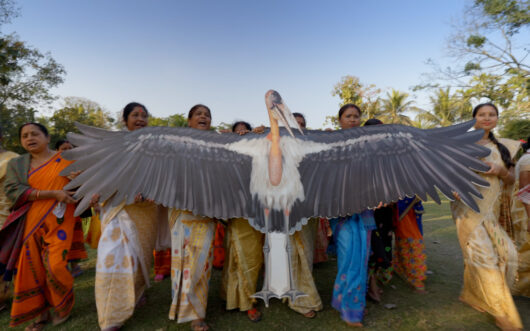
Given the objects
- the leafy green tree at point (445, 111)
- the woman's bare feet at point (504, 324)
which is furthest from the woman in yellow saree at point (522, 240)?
the leafy green tree at point (445, 111)

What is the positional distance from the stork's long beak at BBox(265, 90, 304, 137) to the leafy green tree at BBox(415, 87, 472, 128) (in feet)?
59.9

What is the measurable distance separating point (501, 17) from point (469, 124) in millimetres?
18337

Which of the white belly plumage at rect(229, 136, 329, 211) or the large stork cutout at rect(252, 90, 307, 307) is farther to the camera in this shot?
the white belly plumage at rect(229, 136, 329, 211)

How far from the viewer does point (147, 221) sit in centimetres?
257

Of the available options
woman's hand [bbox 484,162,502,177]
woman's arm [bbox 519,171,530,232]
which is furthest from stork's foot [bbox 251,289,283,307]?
woman's arm [bbox 519,171,530,232]

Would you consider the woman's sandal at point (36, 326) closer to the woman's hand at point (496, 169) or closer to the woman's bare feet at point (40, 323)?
the woman's bare feet at point (40, 323)

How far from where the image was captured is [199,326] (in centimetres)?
228

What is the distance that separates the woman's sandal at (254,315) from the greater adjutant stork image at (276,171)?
0.56m

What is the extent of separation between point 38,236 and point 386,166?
3.55m

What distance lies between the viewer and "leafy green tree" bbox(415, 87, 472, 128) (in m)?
16.2

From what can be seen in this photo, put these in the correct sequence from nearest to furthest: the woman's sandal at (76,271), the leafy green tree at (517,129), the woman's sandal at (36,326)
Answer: the woman's sandal at (36,326), the woman's sandal at (76,271), the leafy green tree at (517,129)

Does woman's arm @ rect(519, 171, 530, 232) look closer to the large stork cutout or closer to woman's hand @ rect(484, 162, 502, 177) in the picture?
woman's hand @ rect(484, 162, 502, 177)

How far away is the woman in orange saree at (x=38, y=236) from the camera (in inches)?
93.2

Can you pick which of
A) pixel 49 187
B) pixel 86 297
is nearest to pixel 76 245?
pixel 86 297
